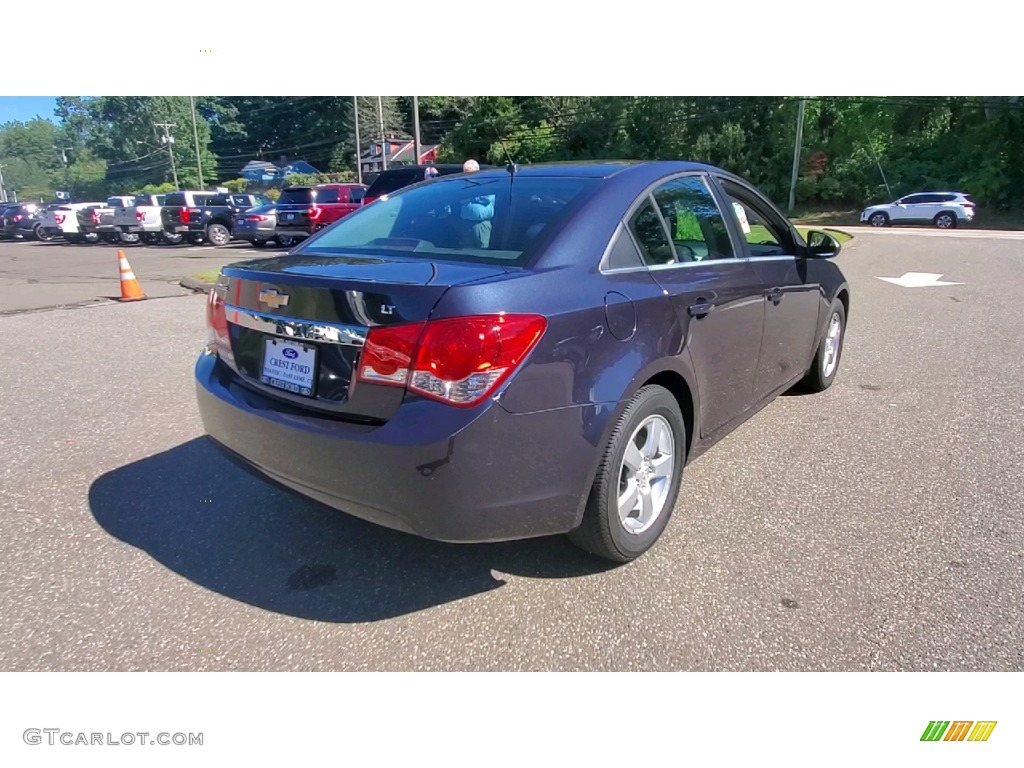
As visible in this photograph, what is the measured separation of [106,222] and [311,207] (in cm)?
1248

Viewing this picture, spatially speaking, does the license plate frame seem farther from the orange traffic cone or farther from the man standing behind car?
the orange traffic cone

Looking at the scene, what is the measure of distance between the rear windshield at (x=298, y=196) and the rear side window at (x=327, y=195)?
22 cm

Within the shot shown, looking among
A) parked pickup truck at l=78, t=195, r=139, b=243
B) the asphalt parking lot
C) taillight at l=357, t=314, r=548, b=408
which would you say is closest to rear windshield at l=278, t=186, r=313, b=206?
parked pickup truck at l=78, t=195, r=139, b=243

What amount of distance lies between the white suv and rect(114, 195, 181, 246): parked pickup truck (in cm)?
3151

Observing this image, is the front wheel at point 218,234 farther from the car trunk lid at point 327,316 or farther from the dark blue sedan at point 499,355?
the car trunk lid at point 327,316

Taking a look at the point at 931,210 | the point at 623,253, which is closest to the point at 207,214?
the point at 623,253

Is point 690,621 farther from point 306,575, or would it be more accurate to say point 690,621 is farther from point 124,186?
point 124,186

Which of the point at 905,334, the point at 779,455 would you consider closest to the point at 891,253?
the point at 905,334

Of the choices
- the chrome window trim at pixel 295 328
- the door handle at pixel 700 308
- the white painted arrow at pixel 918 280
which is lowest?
the white painted arrow at pixel 918 280

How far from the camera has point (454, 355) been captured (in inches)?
79.2

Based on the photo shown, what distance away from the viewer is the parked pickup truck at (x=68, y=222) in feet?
86.8

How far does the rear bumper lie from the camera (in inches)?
79.7

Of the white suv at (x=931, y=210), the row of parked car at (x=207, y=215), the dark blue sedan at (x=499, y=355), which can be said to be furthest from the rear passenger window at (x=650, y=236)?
the white suv at (x=931, y=210)

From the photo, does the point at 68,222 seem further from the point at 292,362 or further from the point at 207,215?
the point at 292,362
